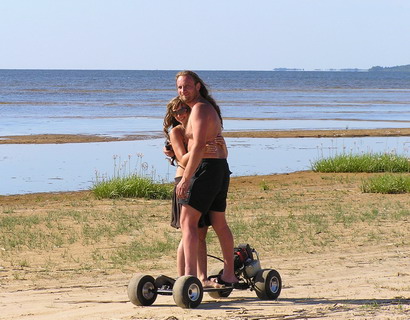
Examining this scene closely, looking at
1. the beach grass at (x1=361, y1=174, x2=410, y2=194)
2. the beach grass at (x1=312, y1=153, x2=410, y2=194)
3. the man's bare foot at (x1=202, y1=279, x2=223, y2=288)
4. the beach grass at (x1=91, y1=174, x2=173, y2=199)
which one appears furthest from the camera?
the beach grass at (x1=312, y1=153, x2=410, y2=194)

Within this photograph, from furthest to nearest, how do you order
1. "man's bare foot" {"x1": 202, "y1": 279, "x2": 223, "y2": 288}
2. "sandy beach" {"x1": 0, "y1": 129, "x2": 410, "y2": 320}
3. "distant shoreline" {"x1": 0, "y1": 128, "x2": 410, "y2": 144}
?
"distant shoreline" {"x1": 0, "y1": 128, "x2": 410, "y2": 144} < "man's bare foot" {"x1": 202, "y1": 279, "x2": 223, "y2": 288} < "sandy beach" {"x1": 0, "y1": 129, "x2": 410, "y2": 320}

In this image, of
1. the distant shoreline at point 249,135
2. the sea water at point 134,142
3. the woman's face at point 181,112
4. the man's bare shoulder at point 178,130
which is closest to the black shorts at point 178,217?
the man's bare shoulder at point 178,130

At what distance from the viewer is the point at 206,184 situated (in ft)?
23.0

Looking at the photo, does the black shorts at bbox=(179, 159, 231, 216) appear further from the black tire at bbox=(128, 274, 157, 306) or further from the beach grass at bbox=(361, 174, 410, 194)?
the beach grass at bbox=(361, 174, 410, 194)

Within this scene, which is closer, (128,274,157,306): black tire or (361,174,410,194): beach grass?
(128,274,157,306): black tire

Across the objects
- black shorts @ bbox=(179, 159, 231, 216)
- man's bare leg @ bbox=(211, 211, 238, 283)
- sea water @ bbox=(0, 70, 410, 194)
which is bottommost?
man's bare leg @ bbox=(211, 211, 238, 283)

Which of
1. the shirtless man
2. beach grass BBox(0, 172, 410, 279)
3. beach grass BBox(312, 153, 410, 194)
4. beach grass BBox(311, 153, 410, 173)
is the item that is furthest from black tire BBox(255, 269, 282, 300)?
beach grass BBox(311, 153, 410, 173)

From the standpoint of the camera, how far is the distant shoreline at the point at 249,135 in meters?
29.8

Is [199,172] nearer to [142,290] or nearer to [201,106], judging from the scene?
[201,106]

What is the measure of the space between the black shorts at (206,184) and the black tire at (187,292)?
545 millimetres

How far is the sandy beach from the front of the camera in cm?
712

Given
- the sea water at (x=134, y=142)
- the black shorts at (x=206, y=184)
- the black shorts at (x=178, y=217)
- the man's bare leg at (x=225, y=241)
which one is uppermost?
the sea water at (x=134, y=142)

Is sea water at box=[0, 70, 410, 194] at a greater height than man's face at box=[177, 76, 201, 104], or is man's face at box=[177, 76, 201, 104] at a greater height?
sea water at box=[0, 70, 410, 194]

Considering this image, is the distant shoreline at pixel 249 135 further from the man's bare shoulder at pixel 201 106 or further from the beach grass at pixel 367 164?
the man's bare shoulder at pixel 201 106
